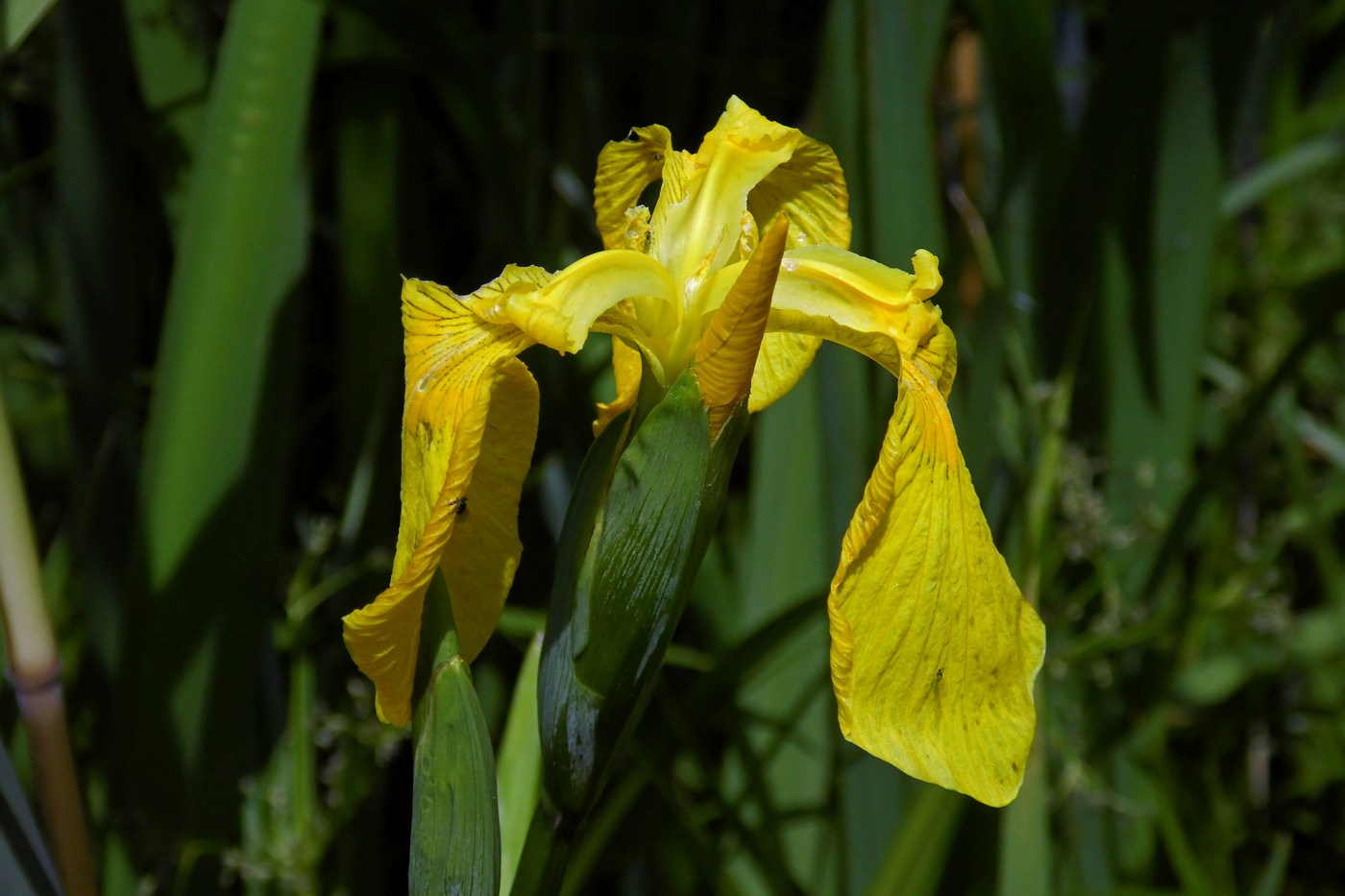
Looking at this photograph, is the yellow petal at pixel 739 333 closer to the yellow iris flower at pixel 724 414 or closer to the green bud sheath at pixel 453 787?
the yellow iris flower at pixel 724 414

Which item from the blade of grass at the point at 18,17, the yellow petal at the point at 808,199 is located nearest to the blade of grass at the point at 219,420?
the blade of grass at the point at 18,17

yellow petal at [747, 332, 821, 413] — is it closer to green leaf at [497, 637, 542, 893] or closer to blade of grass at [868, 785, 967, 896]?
green leaf at [497, 637, 542, 893]

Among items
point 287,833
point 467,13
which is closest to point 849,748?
point 287,833

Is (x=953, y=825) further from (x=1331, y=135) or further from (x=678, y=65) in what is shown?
(x=1331, y=135)

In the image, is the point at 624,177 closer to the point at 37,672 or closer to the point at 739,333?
the point at 739,333

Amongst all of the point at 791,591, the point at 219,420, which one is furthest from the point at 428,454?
the point at 791,591

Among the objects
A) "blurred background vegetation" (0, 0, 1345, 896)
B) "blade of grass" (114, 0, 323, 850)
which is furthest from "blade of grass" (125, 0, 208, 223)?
"blade of grass" (114, 0, 323, 850)
